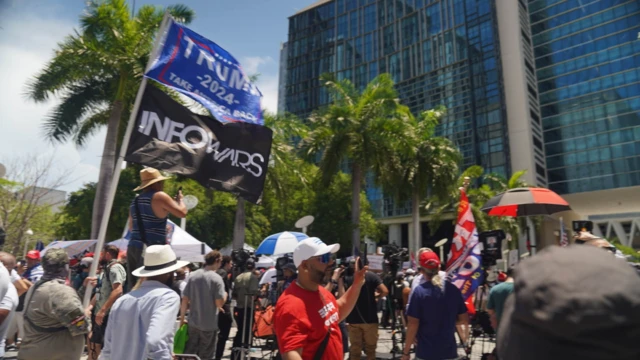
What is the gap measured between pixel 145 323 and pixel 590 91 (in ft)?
154

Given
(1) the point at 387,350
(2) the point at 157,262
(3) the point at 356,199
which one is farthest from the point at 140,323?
(3) the point at 356,199

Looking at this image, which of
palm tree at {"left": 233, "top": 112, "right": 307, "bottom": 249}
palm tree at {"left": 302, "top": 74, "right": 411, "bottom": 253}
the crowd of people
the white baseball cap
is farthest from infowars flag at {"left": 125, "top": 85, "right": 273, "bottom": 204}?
palm tree at {"left": 302, "top": 74, "right": 411, "bottom": 253}

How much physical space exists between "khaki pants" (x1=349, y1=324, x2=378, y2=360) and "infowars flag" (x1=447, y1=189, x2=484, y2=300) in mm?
1570

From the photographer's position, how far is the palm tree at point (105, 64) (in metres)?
15.7

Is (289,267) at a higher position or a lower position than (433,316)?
higher

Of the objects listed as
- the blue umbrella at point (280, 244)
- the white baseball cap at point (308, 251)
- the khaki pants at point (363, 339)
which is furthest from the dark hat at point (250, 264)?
the white baseball cap at point (308, 251)

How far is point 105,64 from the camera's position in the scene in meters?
15.9

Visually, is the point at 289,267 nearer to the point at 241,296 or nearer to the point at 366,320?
the point at 241,296

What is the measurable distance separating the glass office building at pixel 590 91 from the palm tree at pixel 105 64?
125 ft

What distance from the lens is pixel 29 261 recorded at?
25.3ft

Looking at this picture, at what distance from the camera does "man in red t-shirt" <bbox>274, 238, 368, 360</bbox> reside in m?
2.69

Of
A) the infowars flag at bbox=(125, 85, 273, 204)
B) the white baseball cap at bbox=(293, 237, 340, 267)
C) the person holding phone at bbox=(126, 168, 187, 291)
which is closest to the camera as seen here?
the white baseball cap at bbox=(293, 237, 340, 267)

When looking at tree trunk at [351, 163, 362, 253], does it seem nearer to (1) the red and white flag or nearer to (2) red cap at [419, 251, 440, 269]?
(1) the red and white flag

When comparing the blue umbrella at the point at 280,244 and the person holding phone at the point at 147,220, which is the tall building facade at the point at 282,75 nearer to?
the blue umbrella at the point at 280,244
